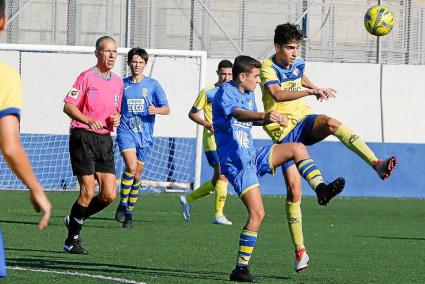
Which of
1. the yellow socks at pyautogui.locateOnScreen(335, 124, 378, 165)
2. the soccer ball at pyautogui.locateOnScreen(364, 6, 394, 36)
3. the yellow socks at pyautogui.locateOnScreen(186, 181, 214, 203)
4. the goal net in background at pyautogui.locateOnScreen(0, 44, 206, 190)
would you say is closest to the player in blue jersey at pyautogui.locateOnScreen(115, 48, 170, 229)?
the yellow socks at pyautogui.locateOnScreen(186, 181, 214, 203)

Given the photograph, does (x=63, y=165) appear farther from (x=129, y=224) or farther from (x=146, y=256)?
(x=146, y=256)

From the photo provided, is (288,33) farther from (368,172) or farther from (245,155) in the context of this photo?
(368,172)

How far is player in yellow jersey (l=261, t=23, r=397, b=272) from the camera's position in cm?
917

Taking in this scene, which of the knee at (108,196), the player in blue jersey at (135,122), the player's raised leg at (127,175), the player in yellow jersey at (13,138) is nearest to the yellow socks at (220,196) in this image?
the player in blue jersey at (135,122)

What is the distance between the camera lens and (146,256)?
10.6 m

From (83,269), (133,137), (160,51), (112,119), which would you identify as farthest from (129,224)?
(160,51)

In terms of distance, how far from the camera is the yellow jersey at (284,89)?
9.70 metres

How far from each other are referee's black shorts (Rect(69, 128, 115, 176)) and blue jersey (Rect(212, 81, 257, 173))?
2.43m

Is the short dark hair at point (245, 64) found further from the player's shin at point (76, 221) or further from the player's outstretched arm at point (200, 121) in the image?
the player's outstretched arm at point (200, 121)

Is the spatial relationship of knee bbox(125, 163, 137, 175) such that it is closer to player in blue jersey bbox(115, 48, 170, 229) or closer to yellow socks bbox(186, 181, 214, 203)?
player in blue jersey bbox(115, 48, 170, 229)

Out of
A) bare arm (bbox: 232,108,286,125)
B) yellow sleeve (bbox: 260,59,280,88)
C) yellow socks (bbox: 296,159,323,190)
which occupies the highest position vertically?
yellow sleeve (bbox: 260,59,280,88)

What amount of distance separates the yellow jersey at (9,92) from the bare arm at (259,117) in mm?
3517

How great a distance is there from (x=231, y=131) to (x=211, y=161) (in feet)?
22.5

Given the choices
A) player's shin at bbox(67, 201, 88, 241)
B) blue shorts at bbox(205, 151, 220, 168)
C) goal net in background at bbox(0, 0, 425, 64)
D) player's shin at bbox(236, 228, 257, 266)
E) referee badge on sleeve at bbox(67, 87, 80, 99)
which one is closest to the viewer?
player's shin at bbox(236, 228, 257, 266)
